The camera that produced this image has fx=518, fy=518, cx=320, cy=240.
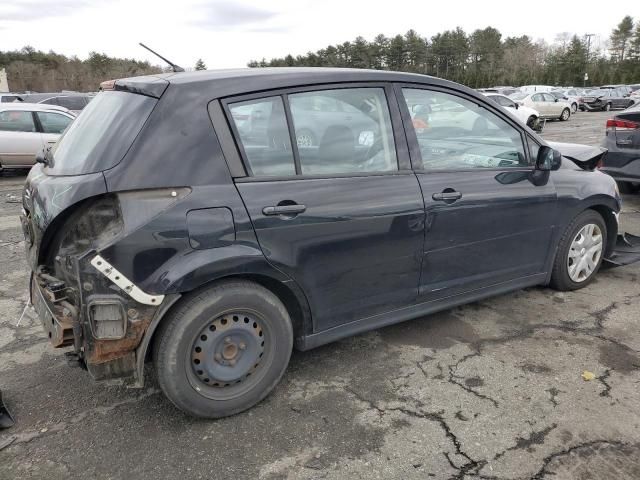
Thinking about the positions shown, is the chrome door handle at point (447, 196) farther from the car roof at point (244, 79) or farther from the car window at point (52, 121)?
the car window at point (52, 121)

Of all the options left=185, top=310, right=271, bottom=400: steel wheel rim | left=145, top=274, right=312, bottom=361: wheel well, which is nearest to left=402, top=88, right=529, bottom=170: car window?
left=145, top=274, right=312, bottom=361: wheel well

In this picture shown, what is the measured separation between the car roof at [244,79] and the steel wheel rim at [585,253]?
6.92 feet

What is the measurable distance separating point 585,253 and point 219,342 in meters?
3.21

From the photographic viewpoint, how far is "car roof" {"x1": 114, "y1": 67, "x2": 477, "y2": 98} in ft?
8.63

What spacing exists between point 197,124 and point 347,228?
0.97 m

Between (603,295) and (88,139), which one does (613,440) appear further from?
(88,139)

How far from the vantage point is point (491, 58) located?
2721 inches

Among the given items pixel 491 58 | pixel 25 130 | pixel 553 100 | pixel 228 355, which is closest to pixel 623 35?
pixel 491 58

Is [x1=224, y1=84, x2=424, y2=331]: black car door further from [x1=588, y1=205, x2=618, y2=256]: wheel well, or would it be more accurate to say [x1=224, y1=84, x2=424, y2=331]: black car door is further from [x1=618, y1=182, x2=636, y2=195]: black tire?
[x1=618, y1=182, x2=636, y2=195]: black tire

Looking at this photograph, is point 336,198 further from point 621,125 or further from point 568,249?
point 621,125

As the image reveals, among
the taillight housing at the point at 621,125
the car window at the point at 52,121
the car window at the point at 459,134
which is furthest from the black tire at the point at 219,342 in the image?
the car window at the point at 52,121

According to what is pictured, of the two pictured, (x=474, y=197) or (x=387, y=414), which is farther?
(x=474, y=197)

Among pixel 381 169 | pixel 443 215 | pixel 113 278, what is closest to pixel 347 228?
pixel 381 169

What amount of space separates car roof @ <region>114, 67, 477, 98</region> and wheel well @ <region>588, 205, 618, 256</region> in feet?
7.35
